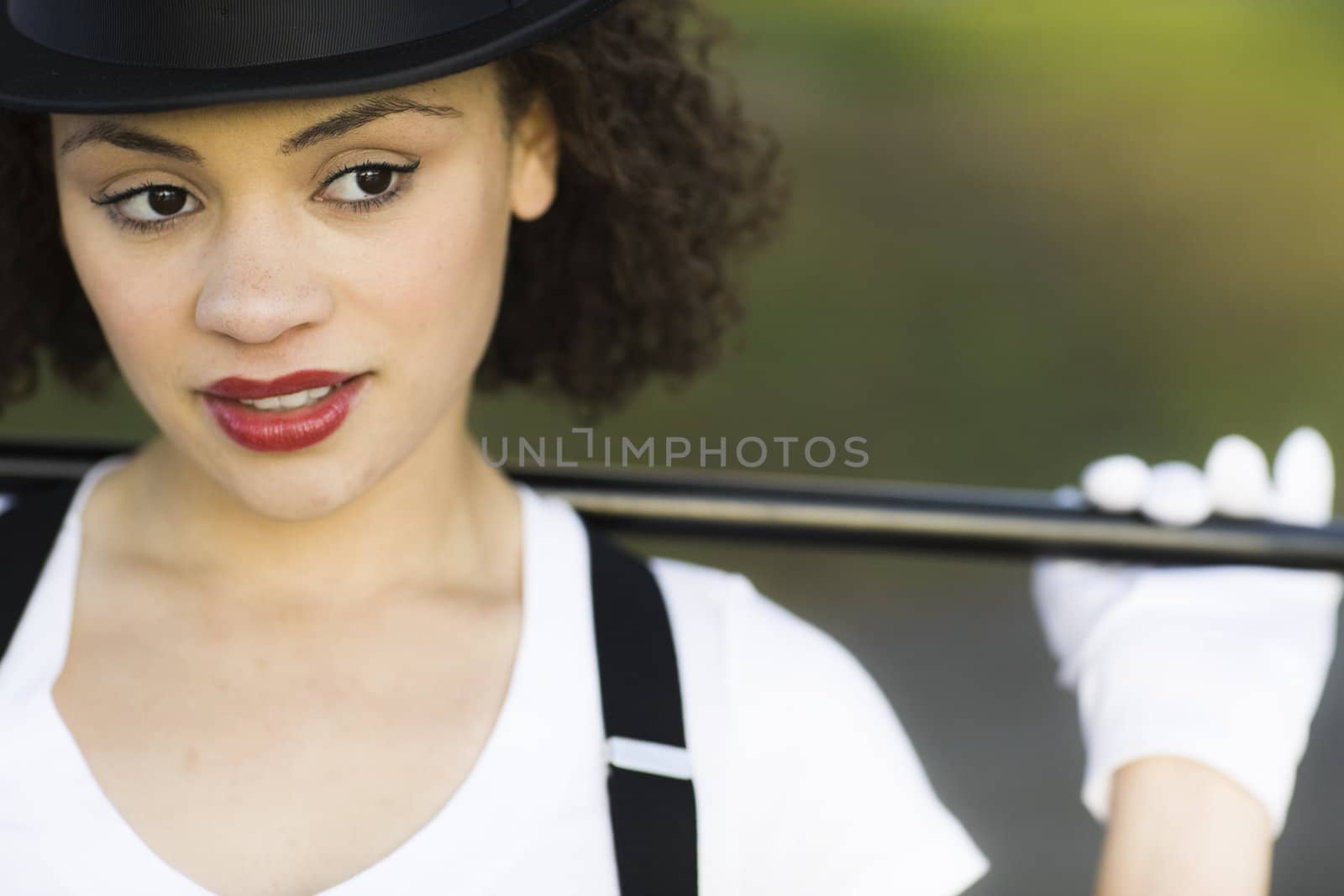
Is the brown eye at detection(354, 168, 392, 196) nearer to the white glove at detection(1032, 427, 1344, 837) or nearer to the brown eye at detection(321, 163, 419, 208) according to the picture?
the brown eye at detection(321, 163, 419, 208)

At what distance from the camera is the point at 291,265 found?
4.15 feet

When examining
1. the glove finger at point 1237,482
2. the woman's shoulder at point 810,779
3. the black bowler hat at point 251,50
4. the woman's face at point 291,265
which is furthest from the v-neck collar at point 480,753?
the glove finger at point 1237,482

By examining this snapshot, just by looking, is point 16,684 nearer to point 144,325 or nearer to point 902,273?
point 144,325

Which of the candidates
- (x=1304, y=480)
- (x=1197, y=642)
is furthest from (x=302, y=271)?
(x=1304, y=480)

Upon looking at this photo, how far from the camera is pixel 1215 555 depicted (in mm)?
1505

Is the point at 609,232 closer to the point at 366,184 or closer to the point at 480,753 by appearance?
the point at 366,184

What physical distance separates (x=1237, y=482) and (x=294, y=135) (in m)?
0.91

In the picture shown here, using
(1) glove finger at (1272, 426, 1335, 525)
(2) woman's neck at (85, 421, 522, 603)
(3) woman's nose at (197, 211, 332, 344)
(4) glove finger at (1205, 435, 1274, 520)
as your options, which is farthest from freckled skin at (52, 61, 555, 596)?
(1) glove finger at (1272, 426, 1335, 525)

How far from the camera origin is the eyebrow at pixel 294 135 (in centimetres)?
126

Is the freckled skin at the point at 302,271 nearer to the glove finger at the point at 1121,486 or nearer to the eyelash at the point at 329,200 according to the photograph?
the eyelash at the point at 329,200

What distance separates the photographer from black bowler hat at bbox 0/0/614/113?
1203 mm

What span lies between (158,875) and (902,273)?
4757mm

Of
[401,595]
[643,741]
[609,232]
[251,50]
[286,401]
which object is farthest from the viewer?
[609,232]

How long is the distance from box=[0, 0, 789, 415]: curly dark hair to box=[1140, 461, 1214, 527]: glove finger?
56cm
